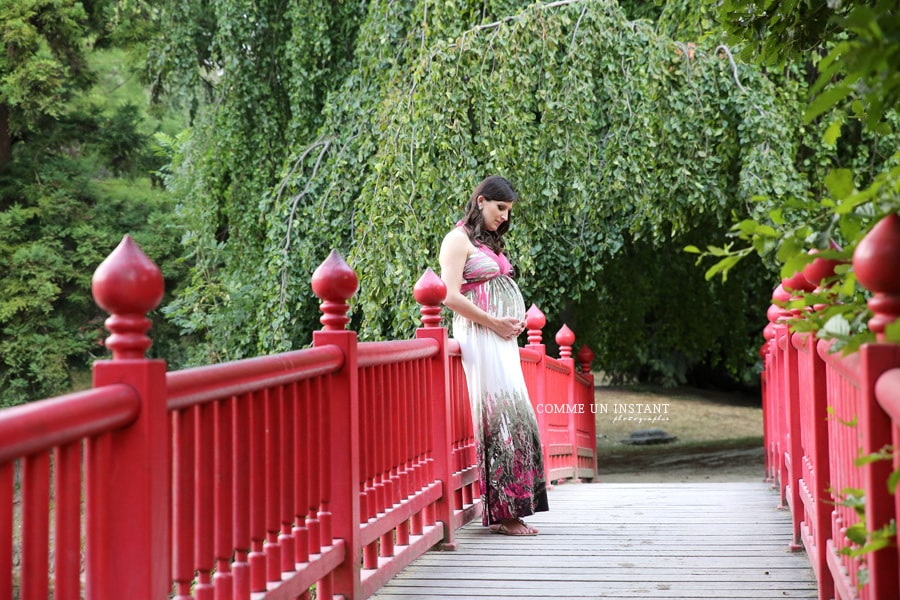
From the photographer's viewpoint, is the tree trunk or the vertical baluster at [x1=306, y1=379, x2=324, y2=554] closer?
the vertical baluster at [x1=306, y1=379, x2=324, y2=554]

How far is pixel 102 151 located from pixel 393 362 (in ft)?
45.7

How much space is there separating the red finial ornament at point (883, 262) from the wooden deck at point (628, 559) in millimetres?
2001

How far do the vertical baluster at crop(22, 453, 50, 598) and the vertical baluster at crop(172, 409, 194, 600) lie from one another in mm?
544

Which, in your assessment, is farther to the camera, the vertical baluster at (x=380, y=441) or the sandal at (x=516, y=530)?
the sandal at (x=516, y=530)

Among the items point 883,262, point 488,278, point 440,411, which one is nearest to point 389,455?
point 440,411

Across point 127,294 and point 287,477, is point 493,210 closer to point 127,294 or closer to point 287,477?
point 287,477

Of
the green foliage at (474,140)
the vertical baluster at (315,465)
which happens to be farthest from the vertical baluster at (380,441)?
the green foliage at (474,140)

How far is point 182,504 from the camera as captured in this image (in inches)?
87.4

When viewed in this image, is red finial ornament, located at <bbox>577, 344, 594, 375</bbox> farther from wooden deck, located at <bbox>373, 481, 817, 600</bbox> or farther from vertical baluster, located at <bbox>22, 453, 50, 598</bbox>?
vertical baluster, located at <bbox>22, 453, 50, 598</bbox>

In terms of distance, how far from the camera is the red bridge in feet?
5.93

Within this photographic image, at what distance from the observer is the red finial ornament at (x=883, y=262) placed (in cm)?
179

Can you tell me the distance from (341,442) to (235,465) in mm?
870

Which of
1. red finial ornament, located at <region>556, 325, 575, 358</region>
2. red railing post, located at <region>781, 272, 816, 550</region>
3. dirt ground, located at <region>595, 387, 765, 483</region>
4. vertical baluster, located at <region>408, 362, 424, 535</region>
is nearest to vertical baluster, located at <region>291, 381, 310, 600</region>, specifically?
vertical baluster, located at <region>408, 362, 424, 535</region>

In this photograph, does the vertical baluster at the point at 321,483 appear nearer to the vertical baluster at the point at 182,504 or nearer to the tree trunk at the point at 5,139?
the vertical baluster at the point at 182,504
